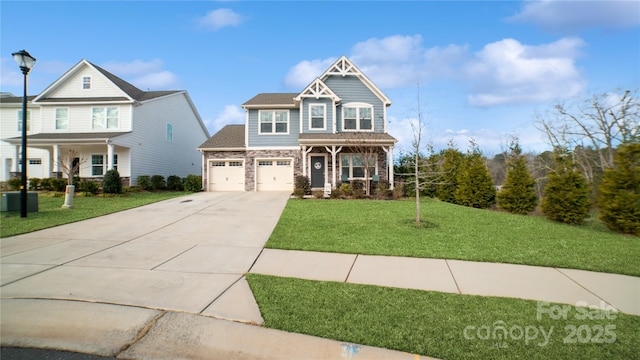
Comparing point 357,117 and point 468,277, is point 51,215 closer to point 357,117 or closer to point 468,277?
point 468,277

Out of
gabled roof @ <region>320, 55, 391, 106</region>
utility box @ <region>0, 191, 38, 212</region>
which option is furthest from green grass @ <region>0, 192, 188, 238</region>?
gabled roof @ <region>320, 55, 391, 106</region>

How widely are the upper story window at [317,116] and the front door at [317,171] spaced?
1.96 meters

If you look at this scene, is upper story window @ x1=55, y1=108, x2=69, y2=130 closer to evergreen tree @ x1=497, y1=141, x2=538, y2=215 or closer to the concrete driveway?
the concrete driveway

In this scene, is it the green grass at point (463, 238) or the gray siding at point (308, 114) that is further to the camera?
the gray siding at point (308, 114)

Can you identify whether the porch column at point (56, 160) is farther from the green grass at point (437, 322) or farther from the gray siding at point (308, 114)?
the green grass at point (437, 322)

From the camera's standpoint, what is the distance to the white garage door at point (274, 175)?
65.4 feet

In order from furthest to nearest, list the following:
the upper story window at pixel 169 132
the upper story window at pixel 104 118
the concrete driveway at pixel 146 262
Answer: the upper story window at pixel 169 132, the upper story window at pixel 104 118, the concrete driveway at pixel 146 262

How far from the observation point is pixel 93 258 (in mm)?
5922

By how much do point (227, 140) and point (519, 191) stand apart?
56.1 feet

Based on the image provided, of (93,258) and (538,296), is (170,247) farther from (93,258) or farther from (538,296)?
(538,296)

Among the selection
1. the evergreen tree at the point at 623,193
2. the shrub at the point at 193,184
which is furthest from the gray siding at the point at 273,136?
the evergreen tree at the point at 623,193

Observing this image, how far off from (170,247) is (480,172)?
1316cm

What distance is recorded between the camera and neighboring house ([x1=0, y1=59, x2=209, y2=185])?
19.5 metres

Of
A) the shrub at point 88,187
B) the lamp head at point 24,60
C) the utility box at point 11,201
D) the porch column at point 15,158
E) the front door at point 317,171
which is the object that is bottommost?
the utility box at point 11,201
